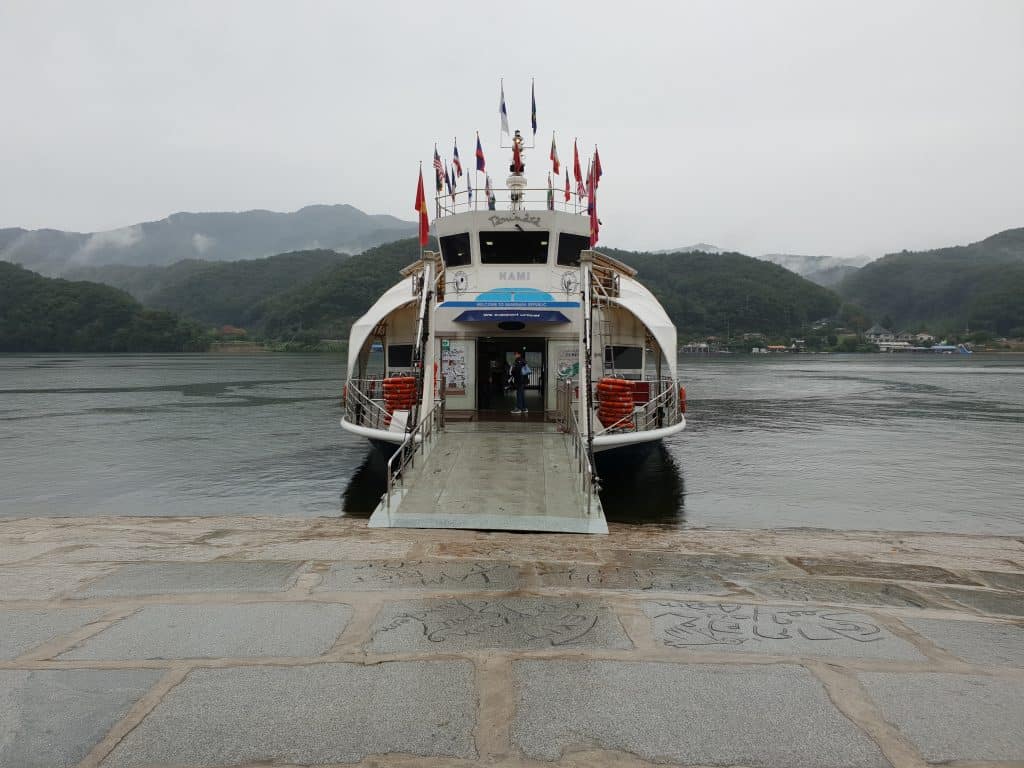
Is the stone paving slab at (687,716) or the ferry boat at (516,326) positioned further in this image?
the ferry boat at (516,326)

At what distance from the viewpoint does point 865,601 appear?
5410 mm

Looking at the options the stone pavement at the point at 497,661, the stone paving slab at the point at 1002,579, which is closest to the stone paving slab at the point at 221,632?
the stone pavement at the point at 497,661

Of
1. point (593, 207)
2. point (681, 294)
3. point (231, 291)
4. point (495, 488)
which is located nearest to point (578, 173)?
point (593, 207)

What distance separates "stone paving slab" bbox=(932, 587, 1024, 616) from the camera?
5320 millimetres

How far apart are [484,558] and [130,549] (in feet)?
13.2

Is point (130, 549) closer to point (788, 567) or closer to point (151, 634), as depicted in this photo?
point (151, 634)

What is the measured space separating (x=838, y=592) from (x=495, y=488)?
5854mm

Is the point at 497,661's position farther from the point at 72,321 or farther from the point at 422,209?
the point at 72,321

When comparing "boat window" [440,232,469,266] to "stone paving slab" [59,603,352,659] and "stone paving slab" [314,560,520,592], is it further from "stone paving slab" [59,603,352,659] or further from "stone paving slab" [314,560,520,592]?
"stone paving slab" [59,603,352,659]

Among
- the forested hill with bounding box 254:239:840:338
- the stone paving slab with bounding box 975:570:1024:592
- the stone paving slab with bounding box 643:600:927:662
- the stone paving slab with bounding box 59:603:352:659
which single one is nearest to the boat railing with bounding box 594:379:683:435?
the stone paving slab with bounding box 975:570:1024:592

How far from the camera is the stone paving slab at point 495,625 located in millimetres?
4438

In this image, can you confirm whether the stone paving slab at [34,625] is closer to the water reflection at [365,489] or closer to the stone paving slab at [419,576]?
the stone paving slab at [419,576]

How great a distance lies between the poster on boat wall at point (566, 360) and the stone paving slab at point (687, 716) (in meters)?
11.8

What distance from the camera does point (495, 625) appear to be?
476 cm
